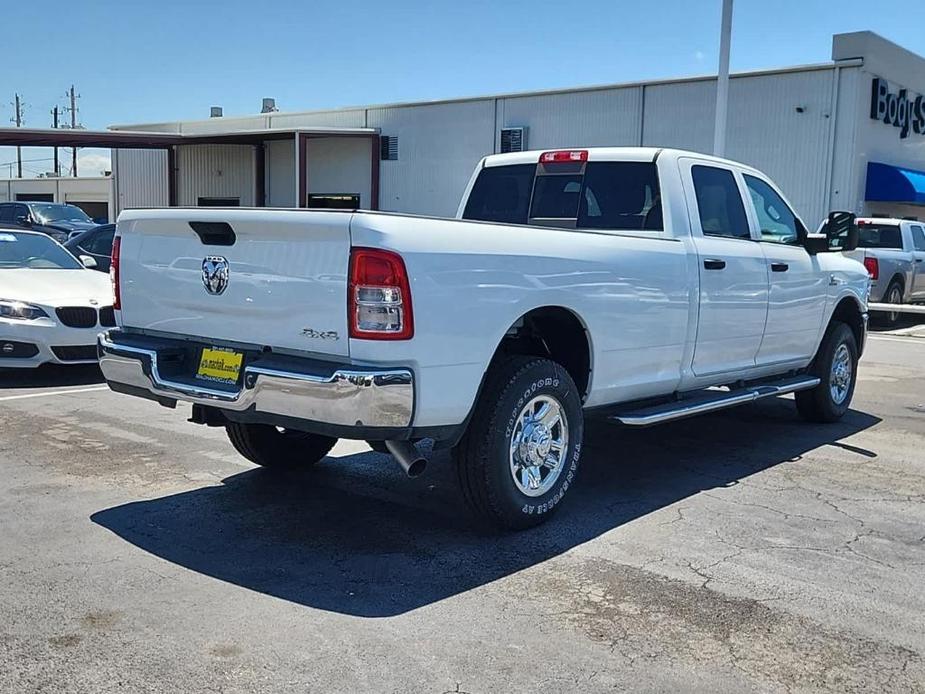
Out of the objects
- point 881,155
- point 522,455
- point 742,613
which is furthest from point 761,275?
point 881,155

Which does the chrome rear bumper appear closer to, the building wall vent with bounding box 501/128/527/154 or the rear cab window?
the rear cab window

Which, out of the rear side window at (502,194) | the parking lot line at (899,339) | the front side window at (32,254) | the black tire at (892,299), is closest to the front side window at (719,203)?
the rear side window at (502,194)

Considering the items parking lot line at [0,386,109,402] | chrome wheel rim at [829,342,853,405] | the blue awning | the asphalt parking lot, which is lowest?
the asphalt parking lot

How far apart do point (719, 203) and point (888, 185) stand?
18159 mm

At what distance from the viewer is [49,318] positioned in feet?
30.7

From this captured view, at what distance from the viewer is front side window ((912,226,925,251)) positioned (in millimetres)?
18475

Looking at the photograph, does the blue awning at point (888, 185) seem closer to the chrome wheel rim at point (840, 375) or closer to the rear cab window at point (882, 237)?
the rear cab window at point (882, 237)

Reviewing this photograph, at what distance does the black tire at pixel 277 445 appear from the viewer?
610 centimetres

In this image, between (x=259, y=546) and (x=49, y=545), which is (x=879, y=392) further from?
(x=49, y=545)

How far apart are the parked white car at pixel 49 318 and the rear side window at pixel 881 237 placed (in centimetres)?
1358

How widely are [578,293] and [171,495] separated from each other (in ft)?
8.61

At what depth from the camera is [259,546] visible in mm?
4867

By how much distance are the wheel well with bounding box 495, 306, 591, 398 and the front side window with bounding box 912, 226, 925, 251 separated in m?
15.0

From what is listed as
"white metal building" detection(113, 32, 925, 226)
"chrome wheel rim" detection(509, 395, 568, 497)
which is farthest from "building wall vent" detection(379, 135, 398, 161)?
"chrome wheel rim" detection(509, 395, 568, 497)
